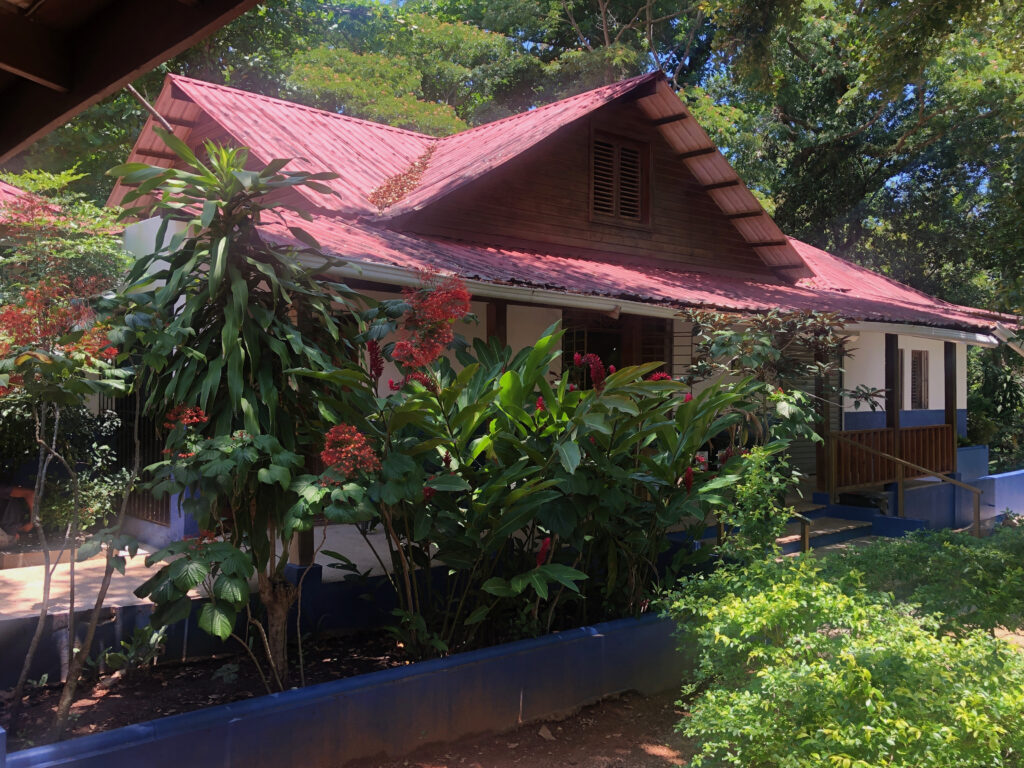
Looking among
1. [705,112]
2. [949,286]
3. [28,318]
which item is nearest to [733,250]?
[705,112]

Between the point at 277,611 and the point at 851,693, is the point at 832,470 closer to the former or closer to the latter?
the point at 277,611

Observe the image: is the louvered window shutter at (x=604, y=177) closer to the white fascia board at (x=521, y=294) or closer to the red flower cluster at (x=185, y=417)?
the white fascia board at (x=521, y=294)

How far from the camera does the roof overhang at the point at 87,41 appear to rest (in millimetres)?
2820

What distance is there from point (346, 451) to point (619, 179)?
8718mm

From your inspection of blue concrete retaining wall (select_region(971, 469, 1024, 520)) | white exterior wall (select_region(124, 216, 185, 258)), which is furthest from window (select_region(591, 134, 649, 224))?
blue concrete retaining wall (select_region(971, 469, 1024, 520))

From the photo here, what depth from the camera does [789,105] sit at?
22562 mm

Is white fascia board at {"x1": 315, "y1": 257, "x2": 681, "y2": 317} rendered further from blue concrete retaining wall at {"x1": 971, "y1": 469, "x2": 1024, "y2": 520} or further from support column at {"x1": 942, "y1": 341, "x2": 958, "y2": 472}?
blue concrete retaining wall at {"x1": 971, "y1": 469, "x2": 1024, "y2": 520}

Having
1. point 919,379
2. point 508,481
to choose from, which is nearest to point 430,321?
point 508,481

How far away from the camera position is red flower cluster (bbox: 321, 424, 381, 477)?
13.5 ft

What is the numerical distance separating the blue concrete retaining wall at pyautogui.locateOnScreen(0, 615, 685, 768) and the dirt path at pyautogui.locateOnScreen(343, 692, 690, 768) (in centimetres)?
7

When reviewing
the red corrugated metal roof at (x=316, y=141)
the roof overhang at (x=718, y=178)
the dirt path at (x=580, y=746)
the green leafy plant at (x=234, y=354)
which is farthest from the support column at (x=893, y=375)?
the green leafy plant at (x=234, y=354)

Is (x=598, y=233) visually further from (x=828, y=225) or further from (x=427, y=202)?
(x=828, y=225)

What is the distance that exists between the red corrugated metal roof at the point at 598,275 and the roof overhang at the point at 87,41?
1611 mm

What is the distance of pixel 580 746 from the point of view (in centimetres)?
467
